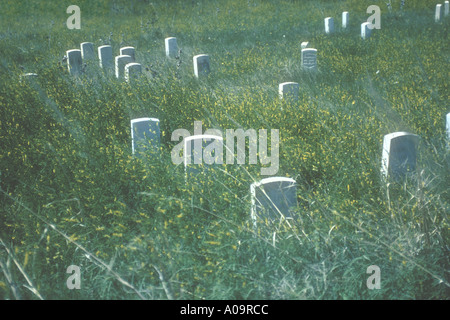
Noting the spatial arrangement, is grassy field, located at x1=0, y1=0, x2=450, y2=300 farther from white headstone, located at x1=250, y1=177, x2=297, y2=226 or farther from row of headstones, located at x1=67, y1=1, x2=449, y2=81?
row of headstones, located at x1=67, y1=1, x2=449, y2=81

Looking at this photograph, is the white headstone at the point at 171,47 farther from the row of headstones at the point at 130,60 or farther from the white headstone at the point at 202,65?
the white headstone at the point at 202,65

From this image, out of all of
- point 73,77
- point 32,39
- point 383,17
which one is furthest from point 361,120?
point 32,39

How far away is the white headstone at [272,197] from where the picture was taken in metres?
3.17

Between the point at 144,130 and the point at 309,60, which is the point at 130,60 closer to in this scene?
the point at 309,60

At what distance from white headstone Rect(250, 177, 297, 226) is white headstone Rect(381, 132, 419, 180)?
0.94 m

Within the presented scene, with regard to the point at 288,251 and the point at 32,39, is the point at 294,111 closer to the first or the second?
the point at 288,251

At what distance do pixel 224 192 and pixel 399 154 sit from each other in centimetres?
154

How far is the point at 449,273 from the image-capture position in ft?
8.69

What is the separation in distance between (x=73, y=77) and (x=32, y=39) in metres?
7.63

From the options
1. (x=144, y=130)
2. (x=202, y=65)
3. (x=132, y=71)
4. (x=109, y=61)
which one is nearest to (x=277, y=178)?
(x=144, y=130)

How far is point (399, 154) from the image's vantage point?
3.71 meters

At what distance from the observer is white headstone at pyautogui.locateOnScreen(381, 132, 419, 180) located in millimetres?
3680
